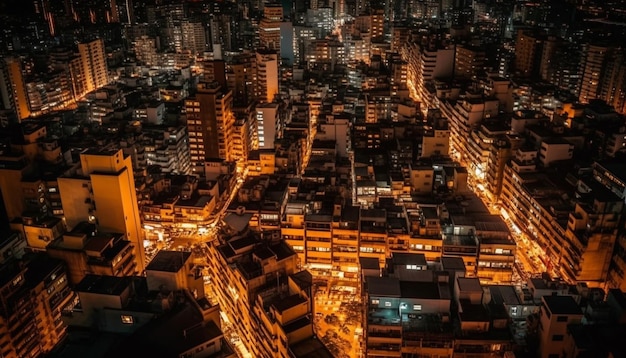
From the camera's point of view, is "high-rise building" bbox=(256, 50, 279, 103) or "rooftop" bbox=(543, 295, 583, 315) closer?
"rooftop" bbox=(543, 295, 583, 315)

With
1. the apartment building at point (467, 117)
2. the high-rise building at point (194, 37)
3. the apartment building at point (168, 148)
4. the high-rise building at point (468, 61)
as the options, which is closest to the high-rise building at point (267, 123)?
the apartment building at point (168, 148)

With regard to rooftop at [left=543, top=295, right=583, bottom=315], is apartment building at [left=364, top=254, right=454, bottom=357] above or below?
below

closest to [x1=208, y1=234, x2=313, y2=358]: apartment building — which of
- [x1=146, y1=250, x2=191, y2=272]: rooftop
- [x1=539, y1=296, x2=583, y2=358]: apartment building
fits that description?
[x1=146, y1=250, x2=191, y2=272]: rooftop

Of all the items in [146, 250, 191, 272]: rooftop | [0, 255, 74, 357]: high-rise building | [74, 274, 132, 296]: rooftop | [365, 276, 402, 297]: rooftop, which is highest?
[146, 250, 191, 272]: rooftop

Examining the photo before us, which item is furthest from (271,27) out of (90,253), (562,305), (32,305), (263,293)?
(562,305)

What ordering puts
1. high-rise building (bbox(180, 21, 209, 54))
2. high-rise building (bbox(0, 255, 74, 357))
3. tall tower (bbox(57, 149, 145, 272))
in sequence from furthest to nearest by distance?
high-rise building (bbox(180, 21, 209, 54)) < tall tower (bbox(57, 149, 145, 272)) < high-rise building (bbox(0, 255, 74, 357))

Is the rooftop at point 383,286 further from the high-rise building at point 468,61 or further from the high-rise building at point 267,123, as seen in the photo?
the high-rise building at point 468,61

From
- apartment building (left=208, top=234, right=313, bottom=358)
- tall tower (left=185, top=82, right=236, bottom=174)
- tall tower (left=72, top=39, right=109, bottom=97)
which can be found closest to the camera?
apartment building (left=208, top=234, right=313, bottom=358)

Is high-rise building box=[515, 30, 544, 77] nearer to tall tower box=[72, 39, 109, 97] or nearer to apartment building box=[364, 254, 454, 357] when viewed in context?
apartment building box=[364, 254, 454, 357]
